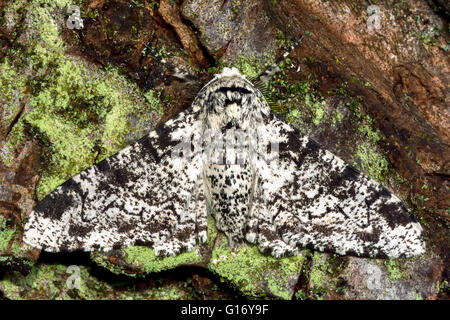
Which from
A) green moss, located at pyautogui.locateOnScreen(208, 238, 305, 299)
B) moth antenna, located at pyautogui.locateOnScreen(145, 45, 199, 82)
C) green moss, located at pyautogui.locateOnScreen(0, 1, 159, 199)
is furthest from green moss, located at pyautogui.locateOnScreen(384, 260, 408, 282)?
green moss, located at pyautogui.locateOnScreen(0, 1, 159, 199)

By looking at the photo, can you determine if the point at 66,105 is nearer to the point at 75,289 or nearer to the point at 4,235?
the point at 4,235

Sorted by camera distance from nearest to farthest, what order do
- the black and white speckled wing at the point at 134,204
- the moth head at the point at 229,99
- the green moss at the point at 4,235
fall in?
the green moss at the point at 4,235 < the black and white speckled wing at the point at 134,204 < the moth head at the point at 229,99

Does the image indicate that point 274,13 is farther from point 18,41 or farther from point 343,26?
point 18,41

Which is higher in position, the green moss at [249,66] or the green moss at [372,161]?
the green moss at [249,66]

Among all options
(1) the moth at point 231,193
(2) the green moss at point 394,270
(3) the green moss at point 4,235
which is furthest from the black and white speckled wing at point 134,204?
(2) the green moss at point 394,270

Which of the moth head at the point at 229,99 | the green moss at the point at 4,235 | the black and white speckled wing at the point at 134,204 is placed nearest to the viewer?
the green moss at the point at 4,235

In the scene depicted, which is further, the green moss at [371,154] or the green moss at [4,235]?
the green moss at [371,154]

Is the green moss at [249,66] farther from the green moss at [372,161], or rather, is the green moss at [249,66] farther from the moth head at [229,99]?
the green moss at [372,161]
